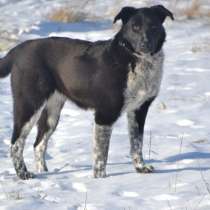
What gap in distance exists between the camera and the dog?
613 cm

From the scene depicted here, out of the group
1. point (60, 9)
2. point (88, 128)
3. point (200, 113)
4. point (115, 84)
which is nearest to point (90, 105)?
point (115, 84)

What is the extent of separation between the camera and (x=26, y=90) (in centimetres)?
638

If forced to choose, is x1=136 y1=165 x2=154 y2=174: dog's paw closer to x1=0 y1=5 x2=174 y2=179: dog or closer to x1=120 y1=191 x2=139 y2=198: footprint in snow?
x1=0 y1=5 x2=174 y2=179: dog

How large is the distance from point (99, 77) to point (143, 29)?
1.86 ft

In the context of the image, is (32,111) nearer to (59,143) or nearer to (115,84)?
(115,84)

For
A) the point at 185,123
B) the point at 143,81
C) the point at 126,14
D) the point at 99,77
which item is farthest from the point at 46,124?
the point at 185,123

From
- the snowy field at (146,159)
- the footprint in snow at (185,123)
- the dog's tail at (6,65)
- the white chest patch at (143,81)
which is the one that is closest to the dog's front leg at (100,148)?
the snowy field at (146,159)

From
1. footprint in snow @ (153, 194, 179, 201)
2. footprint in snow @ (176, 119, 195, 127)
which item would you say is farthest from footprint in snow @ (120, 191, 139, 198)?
footprint in snow @ (176, 119, 195, 127)

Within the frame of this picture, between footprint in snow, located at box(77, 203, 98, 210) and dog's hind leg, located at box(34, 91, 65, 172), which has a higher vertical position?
footprint in snow, located at box(77, 203, 98, 210)

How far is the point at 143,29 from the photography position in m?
6.09

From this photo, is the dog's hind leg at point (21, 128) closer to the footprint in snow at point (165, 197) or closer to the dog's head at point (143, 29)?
the dog's head at point (143, 29)

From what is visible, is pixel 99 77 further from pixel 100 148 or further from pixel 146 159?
pixel 146 159

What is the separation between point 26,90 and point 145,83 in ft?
3.51

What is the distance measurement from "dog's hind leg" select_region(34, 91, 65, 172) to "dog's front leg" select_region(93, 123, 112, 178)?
0.64 meters
